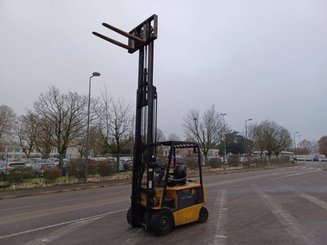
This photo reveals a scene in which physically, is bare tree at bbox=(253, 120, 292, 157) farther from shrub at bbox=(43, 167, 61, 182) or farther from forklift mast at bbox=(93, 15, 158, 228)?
forklift mast at bbox=(93, 15, 158, 228)

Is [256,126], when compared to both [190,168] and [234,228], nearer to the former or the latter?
[190,168]

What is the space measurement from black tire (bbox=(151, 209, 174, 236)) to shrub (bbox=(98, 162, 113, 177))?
63.5 feet

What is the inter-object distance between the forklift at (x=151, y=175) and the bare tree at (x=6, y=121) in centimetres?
6037

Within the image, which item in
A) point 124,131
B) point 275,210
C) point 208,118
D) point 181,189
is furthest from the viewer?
point 208,118

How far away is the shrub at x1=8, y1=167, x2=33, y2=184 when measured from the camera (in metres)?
21.3

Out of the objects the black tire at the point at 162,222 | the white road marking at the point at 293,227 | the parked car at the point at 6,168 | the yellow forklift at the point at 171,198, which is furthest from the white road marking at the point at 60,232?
the parked car at the point at 6,168

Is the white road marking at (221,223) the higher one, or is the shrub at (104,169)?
the shrub at (104,169)

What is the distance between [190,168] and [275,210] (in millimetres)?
26638

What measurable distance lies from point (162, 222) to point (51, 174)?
1715 cm

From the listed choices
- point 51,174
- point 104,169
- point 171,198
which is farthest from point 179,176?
point 104,169

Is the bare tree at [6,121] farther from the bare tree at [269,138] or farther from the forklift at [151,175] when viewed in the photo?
the forklift at [151,175]

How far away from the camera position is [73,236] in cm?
778

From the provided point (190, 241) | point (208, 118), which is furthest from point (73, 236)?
point (208, 118)

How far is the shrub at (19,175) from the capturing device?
21312 millimetres
